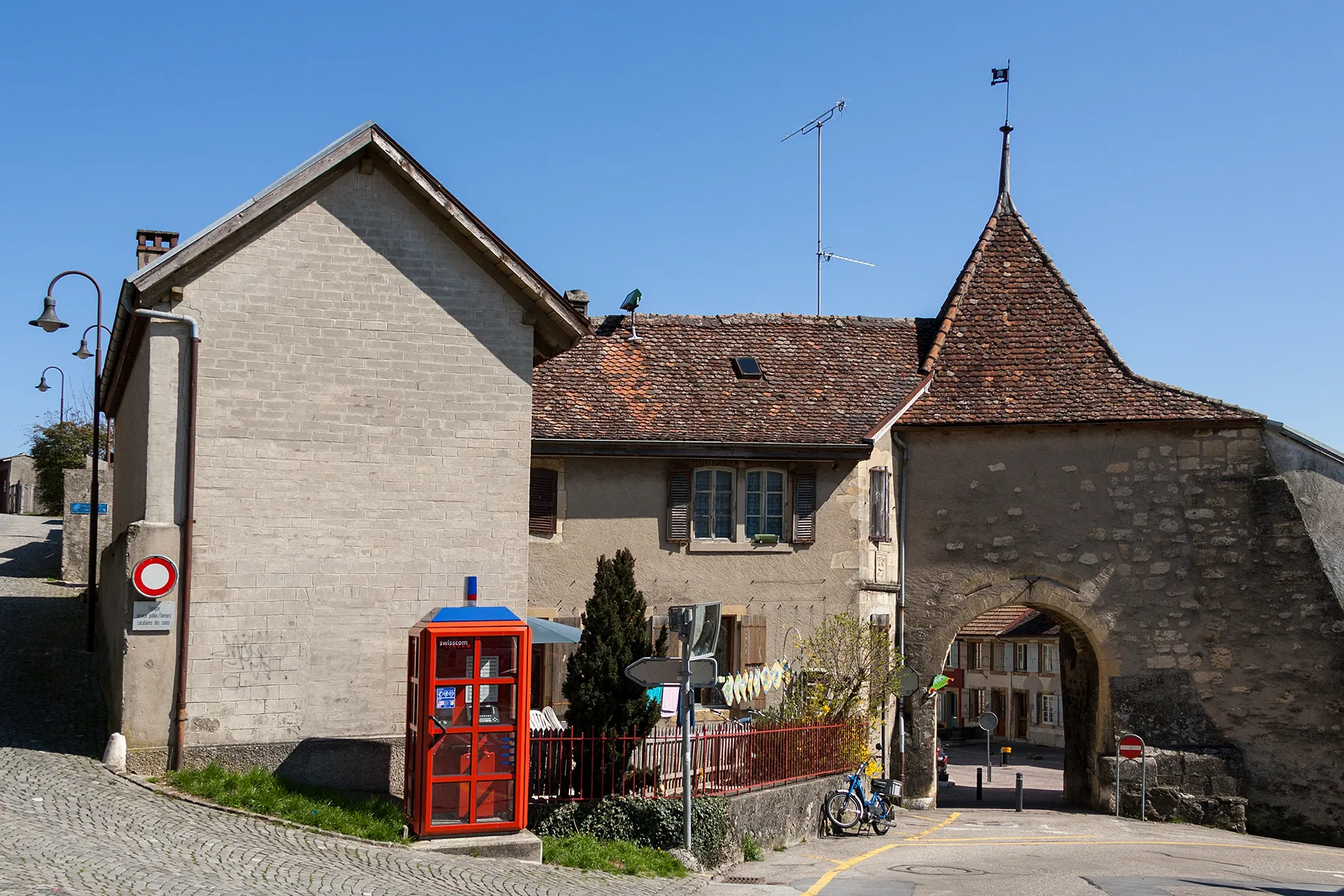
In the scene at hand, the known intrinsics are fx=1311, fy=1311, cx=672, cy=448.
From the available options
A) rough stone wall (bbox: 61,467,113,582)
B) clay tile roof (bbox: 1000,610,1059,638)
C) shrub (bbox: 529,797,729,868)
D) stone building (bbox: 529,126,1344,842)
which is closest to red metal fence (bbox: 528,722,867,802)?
shrub (bbox: 529,797,729,868)

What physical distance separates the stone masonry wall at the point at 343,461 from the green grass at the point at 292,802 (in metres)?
0.52

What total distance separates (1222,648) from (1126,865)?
7347 mm

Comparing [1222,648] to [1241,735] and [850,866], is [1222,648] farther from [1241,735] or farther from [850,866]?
[850,866]

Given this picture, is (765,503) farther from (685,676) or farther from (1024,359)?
(685,676)

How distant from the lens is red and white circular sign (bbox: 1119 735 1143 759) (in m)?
20.8

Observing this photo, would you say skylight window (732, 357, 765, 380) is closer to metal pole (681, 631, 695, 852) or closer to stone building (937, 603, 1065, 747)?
metal pole (681, 631, 695, 852)

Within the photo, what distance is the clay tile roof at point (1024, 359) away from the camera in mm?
21969

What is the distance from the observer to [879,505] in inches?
846

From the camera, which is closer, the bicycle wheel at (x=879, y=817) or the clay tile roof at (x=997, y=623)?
the bicycle wheel at (x=879, y=817)

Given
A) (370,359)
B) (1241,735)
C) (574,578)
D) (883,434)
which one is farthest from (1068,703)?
(370,359)

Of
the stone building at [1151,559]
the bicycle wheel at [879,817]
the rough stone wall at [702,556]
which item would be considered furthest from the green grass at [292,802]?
the stone building at [1151,559]

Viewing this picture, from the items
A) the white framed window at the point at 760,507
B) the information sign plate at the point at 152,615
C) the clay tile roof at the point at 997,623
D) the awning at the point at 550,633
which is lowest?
the clay tile roof at the point at 997,623

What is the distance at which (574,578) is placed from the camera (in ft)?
66.2

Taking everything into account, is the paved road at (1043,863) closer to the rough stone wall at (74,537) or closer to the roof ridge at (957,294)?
the roof ridge at (957,294)
